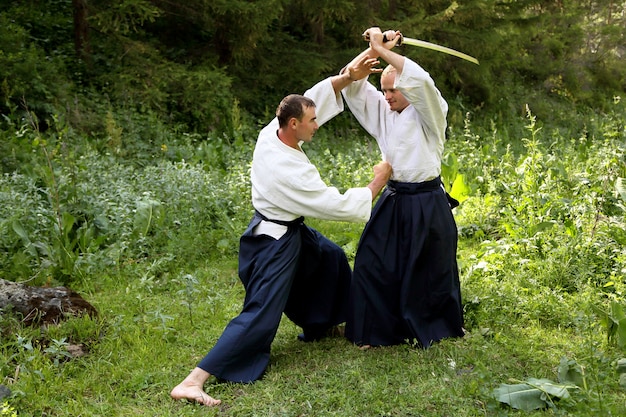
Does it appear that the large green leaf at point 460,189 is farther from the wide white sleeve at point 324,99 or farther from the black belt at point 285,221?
the black belt at point 285,221

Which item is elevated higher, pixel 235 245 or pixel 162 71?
pixel 162 71

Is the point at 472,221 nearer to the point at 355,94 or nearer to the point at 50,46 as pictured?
the point at 355,94

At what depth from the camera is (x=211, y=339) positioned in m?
4.33

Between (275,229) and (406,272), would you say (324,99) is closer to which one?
(275,229)

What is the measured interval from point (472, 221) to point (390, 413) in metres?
3.26

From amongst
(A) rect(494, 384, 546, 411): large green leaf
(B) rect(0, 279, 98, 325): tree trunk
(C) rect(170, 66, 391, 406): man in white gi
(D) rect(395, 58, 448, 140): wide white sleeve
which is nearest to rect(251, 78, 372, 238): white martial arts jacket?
(C) rect(170, 66, 391, 406): man in white gi

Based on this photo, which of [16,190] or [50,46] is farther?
[50,46]

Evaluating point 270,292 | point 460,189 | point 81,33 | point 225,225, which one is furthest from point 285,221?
point 81,33

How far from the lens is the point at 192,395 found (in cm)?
347

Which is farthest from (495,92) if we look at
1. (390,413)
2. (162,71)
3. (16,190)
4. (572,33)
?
(390,413)

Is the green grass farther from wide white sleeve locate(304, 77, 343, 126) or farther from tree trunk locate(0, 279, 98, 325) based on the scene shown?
wide white sleeve locate(304, 77, 343, 126)

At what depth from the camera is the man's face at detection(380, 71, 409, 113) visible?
386 cm

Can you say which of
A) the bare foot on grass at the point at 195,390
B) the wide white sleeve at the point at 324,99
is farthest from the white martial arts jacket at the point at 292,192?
the bare foot on grass at the point at 195,390

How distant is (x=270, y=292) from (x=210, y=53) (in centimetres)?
814
